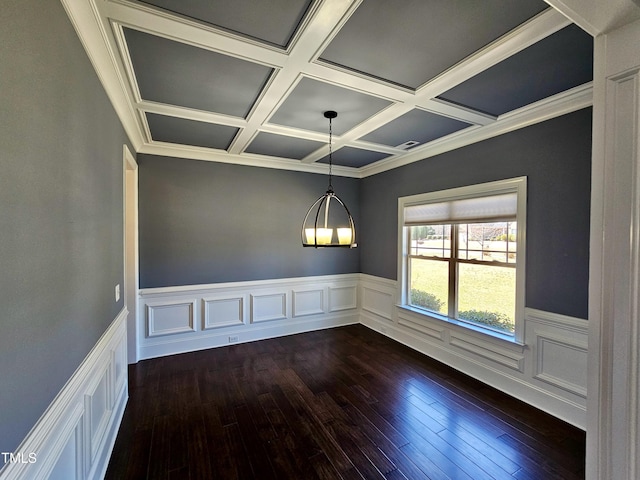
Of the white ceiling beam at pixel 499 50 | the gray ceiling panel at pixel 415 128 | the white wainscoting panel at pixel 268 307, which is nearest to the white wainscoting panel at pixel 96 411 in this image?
the white wainscoting panel at pixel 268 307

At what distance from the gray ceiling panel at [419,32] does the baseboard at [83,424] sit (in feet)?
7.65

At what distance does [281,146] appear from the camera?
3.83 metres

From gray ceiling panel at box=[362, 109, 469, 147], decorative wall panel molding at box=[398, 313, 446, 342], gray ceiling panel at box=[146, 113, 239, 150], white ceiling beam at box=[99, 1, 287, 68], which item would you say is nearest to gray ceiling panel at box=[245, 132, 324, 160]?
gray ceiling panel at box=[146, 113, 239, 150]

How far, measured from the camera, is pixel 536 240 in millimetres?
2723

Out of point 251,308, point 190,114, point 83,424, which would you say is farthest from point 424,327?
point 190,114

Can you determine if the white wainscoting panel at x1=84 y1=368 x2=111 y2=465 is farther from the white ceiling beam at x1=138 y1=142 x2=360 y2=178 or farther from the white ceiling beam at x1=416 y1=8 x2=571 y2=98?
Answer: the white ceiling beam at x1=416 y1=8 x2=571 y2=98

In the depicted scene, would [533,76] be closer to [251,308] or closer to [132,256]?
[251,308]

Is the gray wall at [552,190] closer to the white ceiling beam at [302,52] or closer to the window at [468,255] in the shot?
the window at [468,255]

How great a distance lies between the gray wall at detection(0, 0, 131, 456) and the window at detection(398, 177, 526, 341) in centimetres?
352

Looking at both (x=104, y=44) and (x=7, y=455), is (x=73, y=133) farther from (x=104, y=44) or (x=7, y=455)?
(x=7, y=455)

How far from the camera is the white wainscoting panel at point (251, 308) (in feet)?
12.7

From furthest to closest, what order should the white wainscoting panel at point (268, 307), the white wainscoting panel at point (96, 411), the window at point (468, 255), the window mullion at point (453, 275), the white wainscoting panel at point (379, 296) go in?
1. the white wainscoting panel at point (379, 296)
2. the white wainscoting panel at point (268, 307)
3. the window mullion at point (453, 275)
4. the window at point (468, 255)
5. the white wainscoting panel at point (96, 411)

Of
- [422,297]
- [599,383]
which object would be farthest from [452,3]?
[422,297]

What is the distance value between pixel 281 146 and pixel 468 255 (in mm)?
2760
